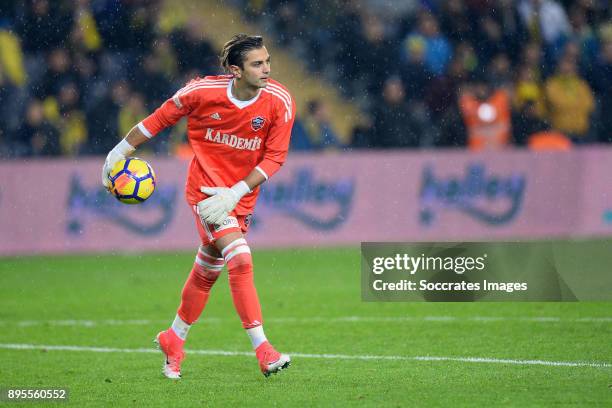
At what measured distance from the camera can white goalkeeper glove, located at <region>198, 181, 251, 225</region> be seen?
756 centimetres

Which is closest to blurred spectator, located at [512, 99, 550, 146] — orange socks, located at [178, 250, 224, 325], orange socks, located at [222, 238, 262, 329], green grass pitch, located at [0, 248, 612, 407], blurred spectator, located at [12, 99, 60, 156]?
green grass pitch, located at [0, 248, 612, 407]

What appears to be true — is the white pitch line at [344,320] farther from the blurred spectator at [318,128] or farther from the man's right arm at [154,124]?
the blurred spectator at [318,128]

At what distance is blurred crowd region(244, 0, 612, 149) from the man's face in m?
10.2

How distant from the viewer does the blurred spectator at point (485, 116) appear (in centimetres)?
1803

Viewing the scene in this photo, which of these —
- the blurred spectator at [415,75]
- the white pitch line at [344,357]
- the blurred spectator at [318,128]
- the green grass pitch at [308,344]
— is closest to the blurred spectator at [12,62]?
the blurred spectator at [318,128]

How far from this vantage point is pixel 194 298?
8.05m

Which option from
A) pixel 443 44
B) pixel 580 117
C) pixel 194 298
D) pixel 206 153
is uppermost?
pixel 443 44

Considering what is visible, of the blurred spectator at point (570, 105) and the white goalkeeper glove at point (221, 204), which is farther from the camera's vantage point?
the blurred spectator at point (570, 105)

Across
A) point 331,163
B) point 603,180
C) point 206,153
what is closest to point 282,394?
point 206,153

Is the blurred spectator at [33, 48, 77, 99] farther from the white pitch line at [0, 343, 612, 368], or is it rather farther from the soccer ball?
the soccer ball

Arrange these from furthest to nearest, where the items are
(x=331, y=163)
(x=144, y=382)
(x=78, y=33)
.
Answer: (x=78, y=33) → (x=331, y=163) → (x=144, y=382)

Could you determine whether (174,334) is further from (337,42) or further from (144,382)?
(337,42)

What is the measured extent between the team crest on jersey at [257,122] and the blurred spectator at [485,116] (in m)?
10.6

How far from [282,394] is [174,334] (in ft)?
4.37
